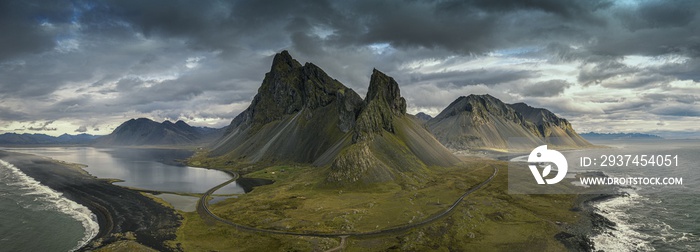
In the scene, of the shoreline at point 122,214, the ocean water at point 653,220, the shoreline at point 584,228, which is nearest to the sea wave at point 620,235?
the ocean water at point 653,220

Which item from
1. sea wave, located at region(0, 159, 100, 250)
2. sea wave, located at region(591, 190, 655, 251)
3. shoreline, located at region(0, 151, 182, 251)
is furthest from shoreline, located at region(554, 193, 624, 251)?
sea wave, located at region(0, 159, 100, 250)

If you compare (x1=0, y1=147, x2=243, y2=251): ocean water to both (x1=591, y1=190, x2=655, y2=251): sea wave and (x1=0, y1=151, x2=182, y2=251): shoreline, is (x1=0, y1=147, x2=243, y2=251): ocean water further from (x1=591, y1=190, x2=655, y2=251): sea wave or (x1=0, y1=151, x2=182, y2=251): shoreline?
(x1=591, y1=190, x2=655, y2=251): sea wave

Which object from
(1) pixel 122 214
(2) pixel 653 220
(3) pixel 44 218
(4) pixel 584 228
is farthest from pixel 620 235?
(3) pixel 44 218

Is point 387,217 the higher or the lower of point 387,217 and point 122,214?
the higher

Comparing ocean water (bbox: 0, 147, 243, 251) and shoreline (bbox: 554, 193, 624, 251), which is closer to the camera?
shoreline (bbox: 554, 193, 624, 251)

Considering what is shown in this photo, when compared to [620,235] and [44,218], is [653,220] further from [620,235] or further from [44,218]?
[44,218]
